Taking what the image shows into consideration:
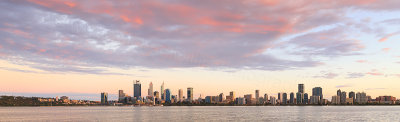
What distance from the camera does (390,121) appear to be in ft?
Answer: 407

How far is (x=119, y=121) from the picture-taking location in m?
127

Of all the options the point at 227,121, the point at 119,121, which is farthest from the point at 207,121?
the point at 119,121

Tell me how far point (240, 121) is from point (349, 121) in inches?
1556

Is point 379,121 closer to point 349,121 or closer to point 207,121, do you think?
point 349,121

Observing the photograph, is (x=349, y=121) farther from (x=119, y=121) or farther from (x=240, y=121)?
(x=119, y=121)

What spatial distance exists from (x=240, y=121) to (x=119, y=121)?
43433 mm

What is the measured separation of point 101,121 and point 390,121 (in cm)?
10173

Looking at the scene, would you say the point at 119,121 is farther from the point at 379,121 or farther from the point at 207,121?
the point at 379,121

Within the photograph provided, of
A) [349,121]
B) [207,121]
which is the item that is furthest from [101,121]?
[349,121]

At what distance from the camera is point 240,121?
122438mm

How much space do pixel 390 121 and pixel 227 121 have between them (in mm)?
57571

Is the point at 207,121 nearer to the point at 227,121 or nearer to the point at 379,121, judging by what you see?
the point at 227,121

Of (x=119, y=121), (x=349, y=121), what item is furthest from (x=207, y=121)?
(x=349, y=121)

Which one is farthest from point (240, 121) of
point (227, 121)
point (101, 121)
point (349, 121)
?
point (101, 121)
